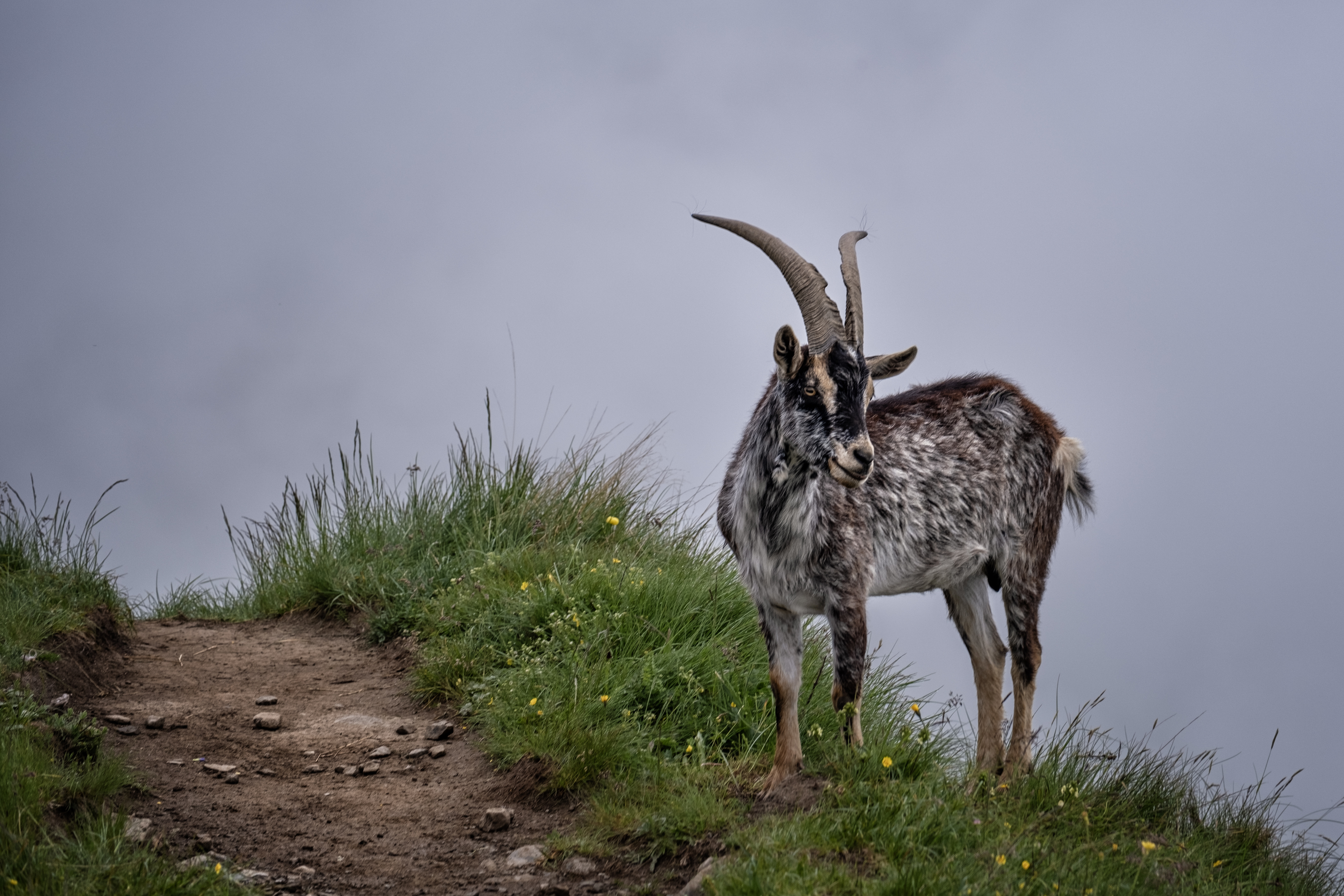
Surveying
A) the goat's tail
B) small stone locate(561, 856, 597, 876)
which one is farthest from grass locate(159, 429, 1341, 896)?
the goat's tail

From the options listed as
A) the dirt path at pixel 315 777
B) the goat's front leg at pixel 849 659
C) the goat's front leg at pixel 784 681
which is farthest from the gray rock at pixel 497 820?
the goat's front leg at pixel 849 659

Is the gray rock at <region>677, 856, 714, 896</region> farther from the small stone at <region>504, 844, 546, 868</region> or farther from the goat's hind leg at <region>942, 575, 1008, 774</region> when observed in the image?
the goat's hind leg at <region>942, 575, 1008, 774</region>

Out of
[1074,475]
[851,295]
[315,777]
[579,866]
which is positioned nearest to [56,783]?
[315,777]

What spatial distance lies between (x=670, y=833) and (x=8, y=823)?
2.93 meters

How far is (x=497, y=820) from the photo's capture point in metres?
5.72

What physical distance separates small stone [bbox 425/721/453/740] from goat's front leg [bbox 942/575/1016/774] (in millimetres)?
3271

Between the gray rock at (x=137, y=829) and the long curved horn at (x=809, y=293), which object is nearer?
the gray rock at (x=137, y=829)

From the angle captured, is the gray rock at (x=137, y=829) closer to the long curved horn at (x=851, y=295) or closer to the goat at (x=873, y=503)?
the goat at (x=873, y=503)

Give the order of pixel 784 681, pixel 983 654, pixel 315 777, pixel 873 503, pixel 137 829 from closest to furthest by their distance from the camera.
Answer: pixel 137 829 → pixel 784 681 → pixel 873 503 → pixel 315 777 → pixel 983 654

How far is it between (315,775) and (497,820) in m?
1.43

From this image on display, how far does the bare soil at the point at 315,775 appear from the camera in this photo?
528 cm

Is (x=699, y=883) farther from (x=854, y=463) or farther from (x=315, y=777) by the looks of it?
(x=315, y=777)

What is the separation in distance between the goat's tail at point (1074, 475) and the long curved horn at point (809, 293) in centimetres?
236

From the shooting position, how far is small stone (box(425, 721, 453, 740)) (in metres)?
6.91
